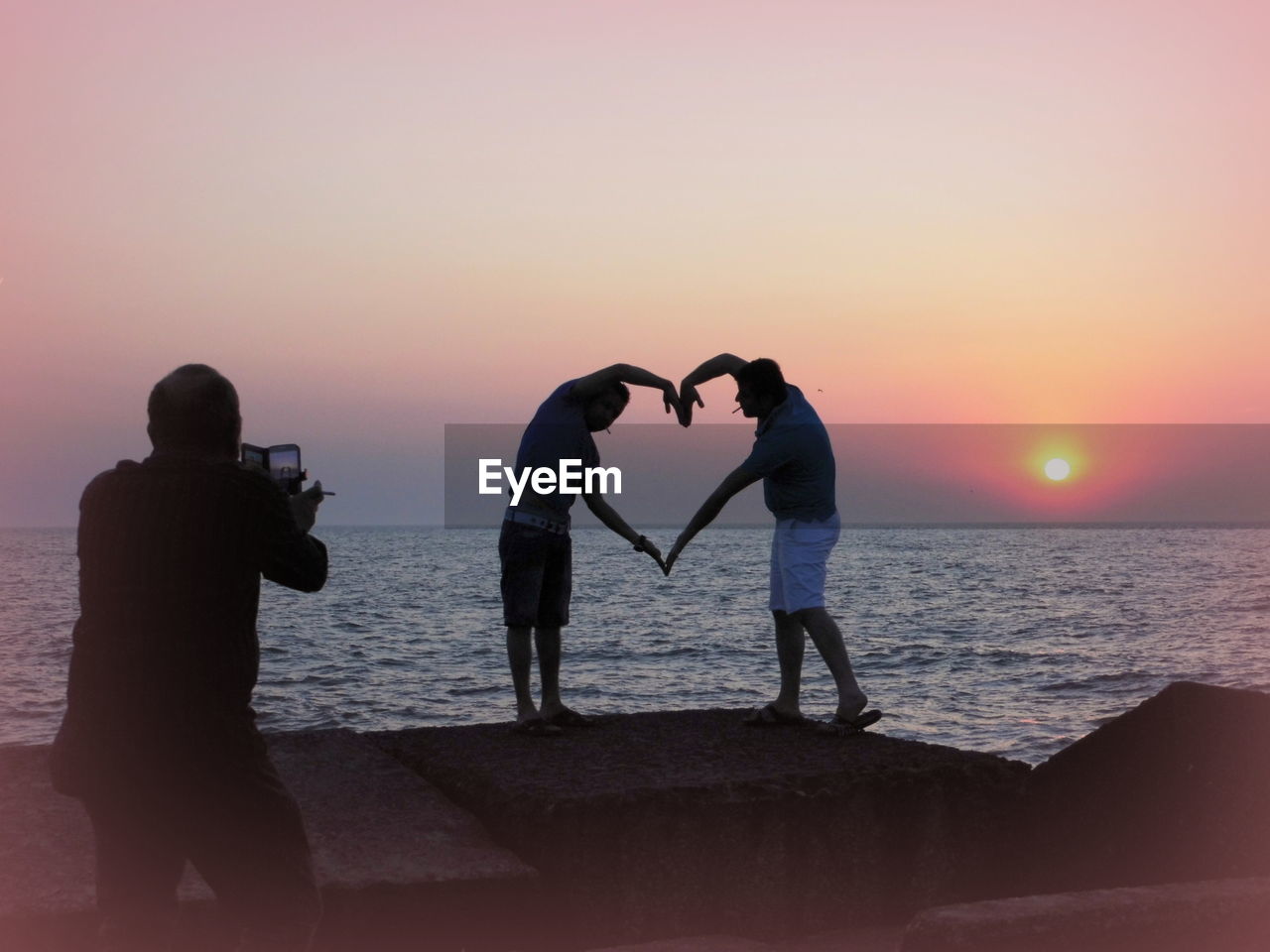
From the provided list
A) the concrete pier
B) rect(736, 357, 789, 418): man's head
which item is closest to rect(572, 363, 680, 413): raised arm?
rect(736, 357, 789, 418): man's head

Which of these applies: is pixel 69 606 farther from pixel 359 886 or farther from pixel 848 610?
pixel 359 886

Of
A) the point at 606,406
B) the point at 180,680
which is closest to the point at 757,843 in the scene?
the point at 606,406

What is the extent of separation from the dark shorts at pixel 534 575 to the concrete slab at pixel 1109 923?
2.75m

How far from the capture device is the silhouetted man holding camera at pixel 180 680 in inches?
97.6

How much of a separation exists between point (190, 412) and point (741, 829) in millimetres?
2827

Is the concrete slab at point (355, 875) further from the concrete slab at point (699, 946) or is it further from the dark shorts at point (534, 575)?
the dark shorts at point (534, 575)

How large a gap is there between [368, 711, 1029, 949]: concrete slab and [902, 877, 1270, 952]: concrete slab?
1158 millimetres

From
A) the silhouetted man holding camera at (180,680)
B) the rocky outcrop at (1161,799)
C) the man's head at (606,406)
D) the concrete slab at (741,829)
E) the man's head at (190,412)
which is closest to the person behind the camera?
the silhouetted man holding camera at (180,680)

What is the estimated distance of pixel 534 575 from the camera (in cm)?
589

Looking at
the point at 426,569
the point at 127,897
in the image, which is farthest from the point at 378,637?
the point at 426,569

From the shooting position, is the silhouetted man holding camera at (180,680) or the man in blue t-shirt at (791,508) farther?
the man in blue t-shirt at (791,508)

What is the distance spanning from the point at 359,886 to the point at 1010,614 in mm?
46338

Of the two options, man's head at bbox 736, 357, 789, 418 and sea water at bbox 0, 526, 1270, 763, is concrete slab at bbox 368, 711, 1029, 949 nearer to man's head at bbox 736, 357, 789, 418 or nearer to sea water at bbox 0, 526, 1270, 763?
man's head at bbox 736, 357, 789, 418

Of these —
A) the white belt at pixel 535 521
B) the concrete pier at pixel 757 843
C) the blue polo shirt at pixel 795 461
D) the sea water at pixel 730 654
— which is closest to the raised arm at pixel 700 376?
the blue polo shirt at pixel 795 461
